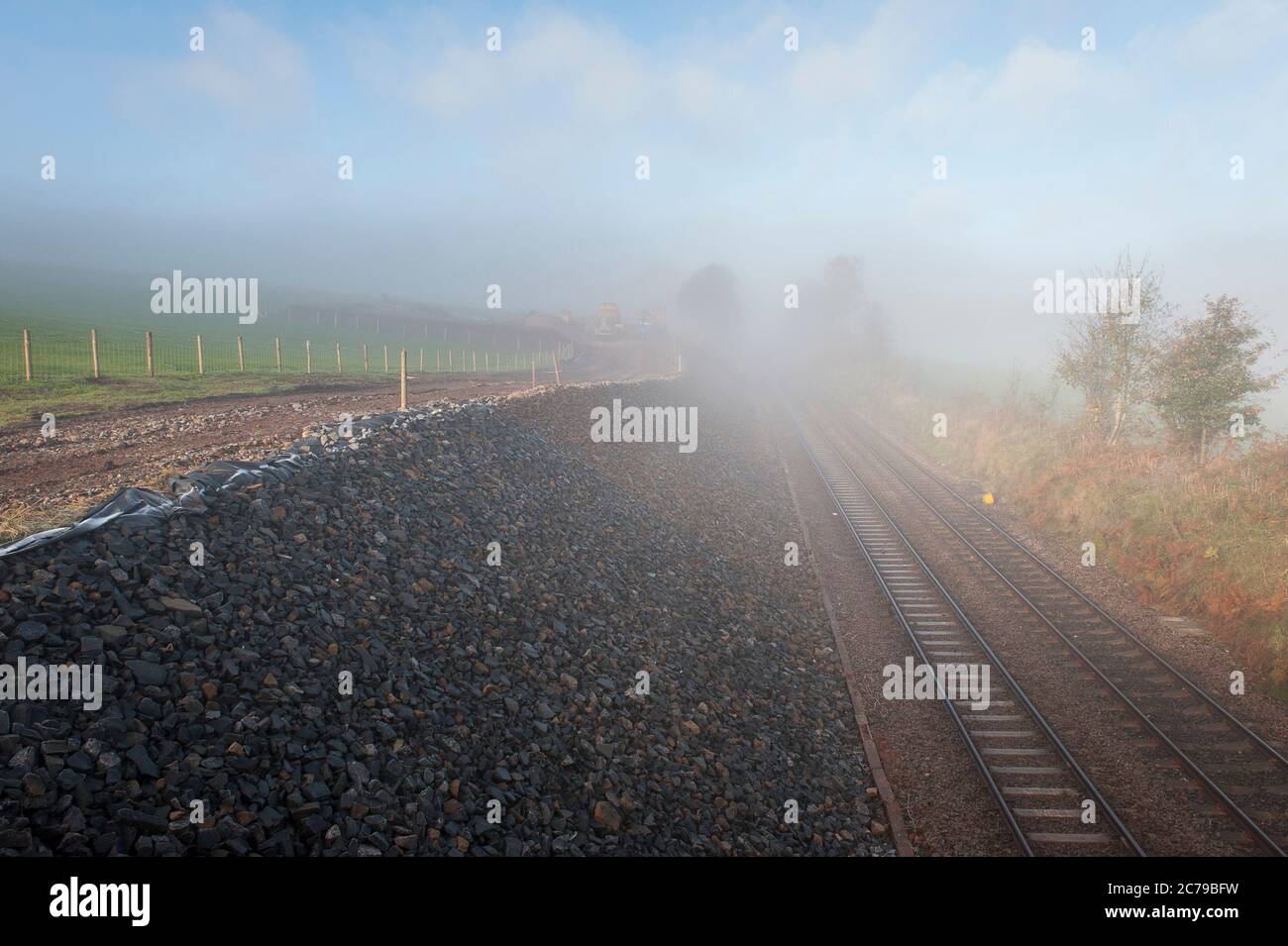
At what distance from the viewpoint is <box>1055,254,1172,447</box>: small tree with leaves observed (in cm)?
2698

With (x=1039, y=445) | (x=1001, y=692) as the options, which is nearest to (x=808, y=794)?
(x=1001, y=692)

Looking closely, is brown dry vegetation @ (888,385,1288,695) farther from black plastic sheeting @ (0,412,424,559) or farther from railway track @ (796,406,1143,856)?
black plastic sheeting @ (0,412,424,559)

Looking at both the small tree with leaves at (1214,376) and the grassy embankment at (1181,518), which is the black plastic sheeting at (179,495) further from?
the small tree with leaves at (1214,376)

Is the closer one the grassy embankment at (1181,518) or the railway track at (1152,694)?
the railway track at (1152,694)

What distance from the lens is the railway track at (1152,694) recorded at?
8.92 m

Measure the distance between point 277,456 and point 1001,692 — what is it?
13.5 metres

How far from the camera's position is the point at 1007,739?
10.6 meters

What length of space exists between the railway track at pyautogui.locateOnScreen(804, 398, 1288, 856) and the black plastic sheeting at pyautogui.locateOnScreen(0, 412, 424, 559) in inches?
560

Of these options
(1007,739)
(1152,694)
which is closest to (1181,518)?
(1152,694)

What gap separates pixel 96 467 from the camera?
11.9 meters

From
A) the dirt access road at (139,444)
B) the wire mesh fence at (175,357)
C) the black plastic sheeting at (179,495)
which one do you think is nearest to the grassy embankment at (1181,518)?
the black plastic sheeting at (179,495)

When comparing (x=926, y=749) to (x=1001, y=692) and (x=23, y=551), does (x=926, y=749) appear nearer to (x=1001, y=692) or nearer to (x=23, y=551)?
(x=1001, y=692)

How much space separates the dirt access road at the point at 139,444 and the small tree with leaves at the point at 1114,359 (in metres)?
28.1

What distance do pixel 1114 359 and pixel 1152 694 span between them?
2171 centimetres
